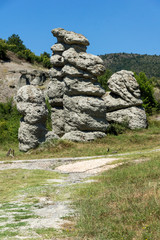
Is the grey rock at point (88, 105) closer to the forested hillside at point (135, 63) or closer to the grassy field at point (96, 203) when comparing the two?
the grassy field at point (96, 203)

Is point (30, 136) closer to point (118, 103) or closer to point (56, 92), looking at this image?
point (56, 92)

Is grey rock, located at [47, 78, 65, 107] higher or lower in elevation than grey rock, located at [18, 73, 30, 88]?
lower

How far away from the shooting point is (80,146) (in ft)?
80.6

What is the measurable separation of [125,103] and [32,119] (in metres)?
11.9

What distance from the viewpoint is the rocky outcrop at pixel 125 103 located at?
30406mm

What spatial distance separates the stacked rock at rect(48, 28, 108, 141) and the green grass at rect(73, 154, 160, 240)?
17145 millimetres

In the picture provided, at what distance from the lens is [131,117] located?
99.7 feet

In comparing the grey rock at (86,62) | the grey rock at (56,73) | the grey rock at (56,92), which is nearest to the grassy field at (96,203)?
the grey rock at (86,62)

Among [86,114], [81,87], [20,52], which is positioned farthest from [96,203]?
[20,52]

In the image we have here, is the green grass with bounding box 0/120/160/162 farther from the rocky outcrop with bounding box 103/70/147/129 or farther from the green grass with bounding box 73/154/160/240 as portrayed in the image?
the green grass with bounding box 73/154/160/240

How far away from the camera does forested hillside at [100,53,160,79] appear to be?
11050cm

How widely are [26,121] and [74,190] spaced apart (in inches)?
597

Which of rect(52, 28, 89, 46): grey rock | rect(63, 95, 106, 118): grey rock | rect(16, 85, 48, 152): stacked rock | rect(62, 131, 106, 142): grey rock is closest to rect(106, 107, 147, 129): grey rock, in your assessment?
rect(63, 95, 106, 118): grey rock

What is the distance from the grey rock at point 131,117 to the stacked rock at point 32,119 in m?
9.47
